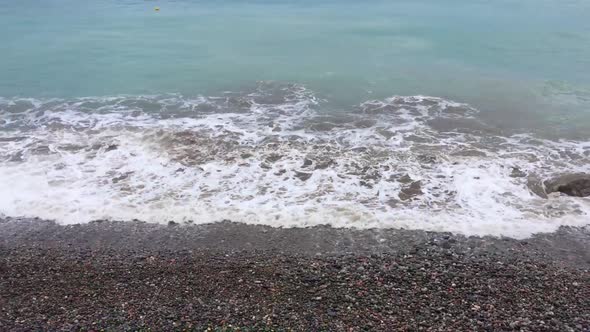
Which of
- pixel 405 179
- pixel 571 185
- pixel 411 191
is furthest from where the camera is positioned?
pixel 405 179

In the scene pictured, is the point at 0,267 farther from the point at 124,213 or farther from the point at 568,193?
the point at 568,193

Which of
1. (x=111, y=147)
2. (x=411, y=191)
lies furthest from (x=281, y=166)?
(x=111, y=147)

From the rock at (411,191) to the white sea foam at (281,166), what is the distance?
0.14 ft

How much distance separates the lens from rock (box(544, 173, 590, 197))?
1095 centimetres

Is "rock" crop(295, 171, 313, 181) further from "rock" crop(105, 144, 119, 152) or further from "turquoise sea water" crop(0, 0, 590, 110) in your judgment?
"turquoise sea water" crop(0, 0, 590, 110)

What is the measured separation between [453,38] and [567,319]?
23108 mm

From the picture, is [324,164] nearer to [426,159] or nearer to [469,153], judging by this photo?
[426,159]

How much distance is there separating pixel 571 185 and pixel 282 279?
25.7 ft

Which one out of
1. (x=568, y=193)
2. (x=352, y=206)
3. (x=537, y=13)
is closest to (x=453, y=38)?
(x=537, y=13)

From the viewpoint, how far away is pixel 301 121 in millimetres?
16078

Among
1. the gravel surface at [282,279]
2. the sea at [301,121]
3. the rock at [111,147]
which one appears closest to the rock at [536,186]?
the sea at [301,121]

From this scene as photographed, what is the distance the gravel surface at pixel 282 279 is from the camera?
6.57 m

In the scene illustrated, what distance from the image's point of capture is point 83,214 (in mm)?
Result: 10336

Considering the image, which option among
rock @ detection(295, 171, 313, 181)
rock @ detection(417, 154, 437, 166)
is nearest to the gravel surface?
rock @ detection(295, 171, 313, 181)
